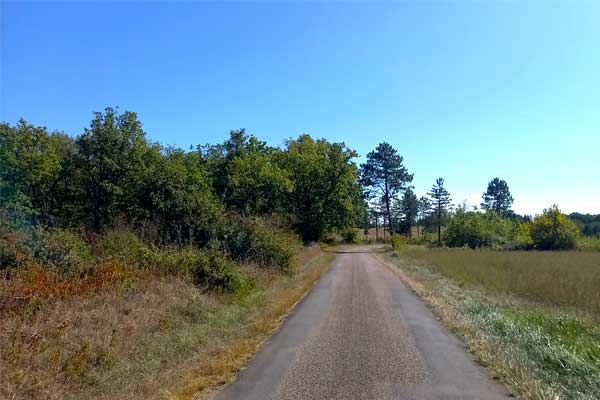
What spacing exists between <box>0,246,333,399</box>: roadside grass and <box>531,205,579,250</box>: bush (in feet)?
221

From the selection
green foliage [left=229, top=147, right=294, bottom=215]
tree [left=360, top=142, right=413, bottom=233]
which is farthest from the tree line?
green foliage [left=229, top=147, right=294, bottom=215]

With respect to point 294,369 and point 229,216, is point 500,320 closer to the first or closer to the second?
point 294,369

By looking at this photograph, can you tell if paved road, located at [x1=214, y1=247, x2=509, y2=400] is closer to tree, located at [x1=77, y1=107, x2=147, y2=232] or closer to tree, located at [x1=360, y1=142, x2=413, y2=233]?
tree, located at [x1=77, y1=107, x2=147, y2=232]

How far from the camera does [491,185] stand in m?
134

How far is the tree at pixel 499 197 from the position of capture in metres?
133

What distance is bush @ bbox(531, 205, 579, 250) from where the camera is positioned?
218 ft

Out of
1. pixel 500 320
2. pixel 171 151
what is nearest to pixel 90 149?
pixel 171 151

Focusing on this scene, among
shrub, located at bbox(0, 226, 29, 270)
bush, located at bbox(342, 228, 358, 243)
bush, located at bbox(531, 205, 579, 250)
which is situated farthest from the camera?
bush, located at bbox(342, 228, 358, 243)

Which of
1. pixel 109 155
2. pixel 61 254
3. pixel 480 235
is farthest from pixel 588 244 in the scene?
pixel 61 254

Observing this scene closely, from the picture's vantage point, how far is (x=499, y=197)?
132750 millimetres

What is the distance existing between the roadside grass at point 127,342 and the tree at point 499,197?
13426 centimetres

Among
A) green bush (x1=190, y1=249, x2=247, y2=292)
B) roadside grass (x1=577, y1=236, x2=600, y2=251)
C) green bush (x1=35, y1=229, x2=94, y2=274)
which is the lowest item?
green bush (x1=190, y1=249, x2=247, y2=292)

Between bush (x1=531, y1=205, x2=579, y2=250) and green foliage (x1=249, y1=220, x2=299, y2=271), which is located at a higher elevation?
bush (x1=531, y1=205, x2=579, y2=250)

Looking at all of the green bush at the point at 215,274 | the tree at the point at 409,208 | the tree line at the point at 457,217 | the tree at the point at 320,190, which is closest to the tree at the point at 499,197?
the tree line at the point at 457,217
